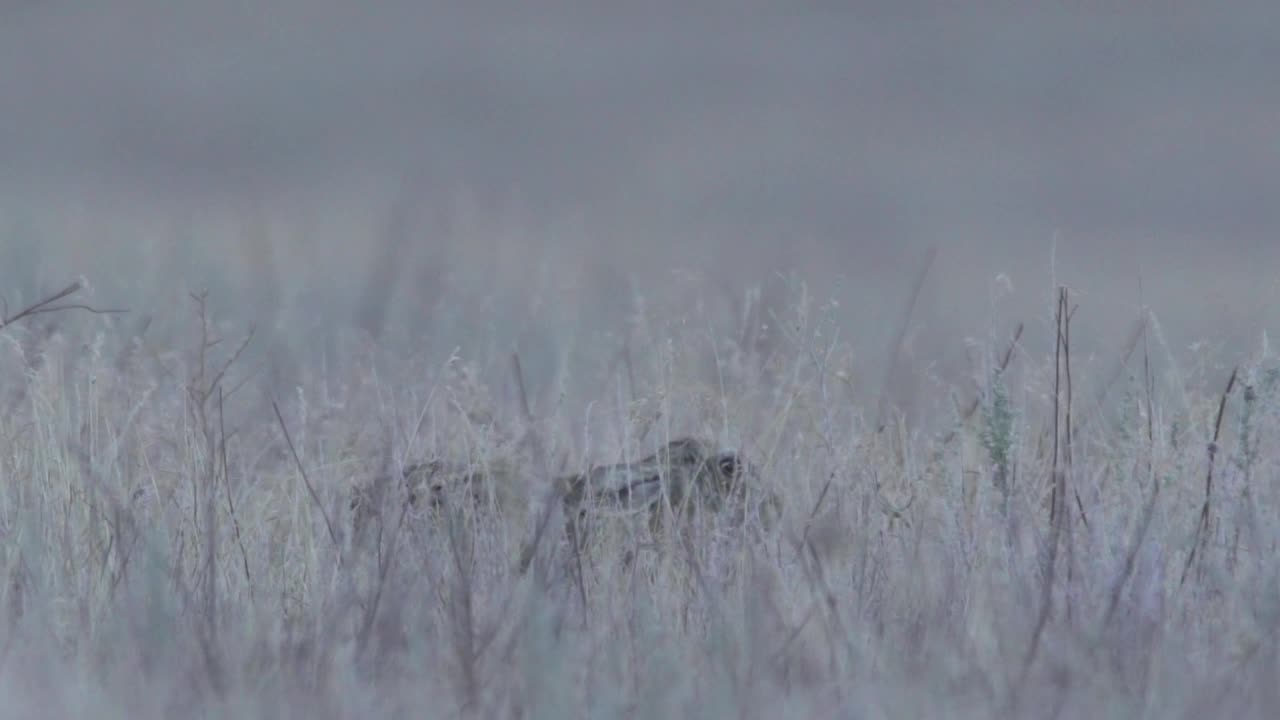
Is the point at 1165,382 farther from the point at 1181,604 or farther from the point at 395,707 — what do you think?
the point at 395,707

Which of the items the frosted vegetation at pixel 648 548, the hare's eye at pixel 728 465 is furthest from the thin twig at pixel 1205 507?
the hare's eye at pixel 728 465

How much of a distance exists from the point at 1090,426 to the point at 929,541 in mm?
1302

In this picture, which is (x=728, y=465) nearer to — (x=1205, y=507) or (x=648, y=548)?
(x=648, y=548)

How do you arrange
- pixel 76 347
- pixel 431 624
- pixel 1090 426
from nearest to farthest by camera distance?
pixel 431 624, pixel 1090 426, pixel 76 347

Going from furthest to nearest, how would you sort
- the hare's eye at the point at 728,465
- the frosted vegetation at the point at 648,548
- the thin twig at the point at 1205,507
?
the hare's eye at the point at 728,465
the thin twig at the point at 1205,507
the frosted vegetation at the point at 648,548

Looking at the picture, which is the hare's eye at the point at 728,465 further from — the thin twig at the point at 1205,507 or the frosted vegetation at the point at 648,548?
the thin twig at the point at 1205,507

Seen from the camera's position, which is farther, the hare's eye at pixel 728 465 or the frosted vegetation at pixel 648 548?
the hare's eye at pixel 728 465

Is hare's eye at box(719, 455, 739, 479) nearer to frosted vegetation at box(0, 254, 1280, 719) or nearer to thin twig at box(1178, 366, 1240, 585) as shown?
frosted vegetation at box(0, 254, 1280, 719)

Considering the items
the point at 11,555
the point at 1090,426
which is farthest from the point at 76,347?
the point at 1090,426

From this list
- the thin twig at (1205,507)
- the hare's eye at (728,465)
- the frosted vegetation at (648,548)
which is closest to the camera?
the frosted vegetation at (648,548)

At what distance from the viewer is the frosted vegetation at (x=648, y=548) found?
275cm

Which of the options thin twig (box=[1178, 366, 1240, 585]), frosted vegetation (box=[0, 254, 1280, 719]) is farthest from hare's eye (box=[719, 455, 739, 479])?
thin twig (box=[1178, 366, 1240, 585])

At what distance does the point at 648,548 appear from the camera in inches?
158

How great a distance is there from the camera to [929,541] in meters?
4.08
